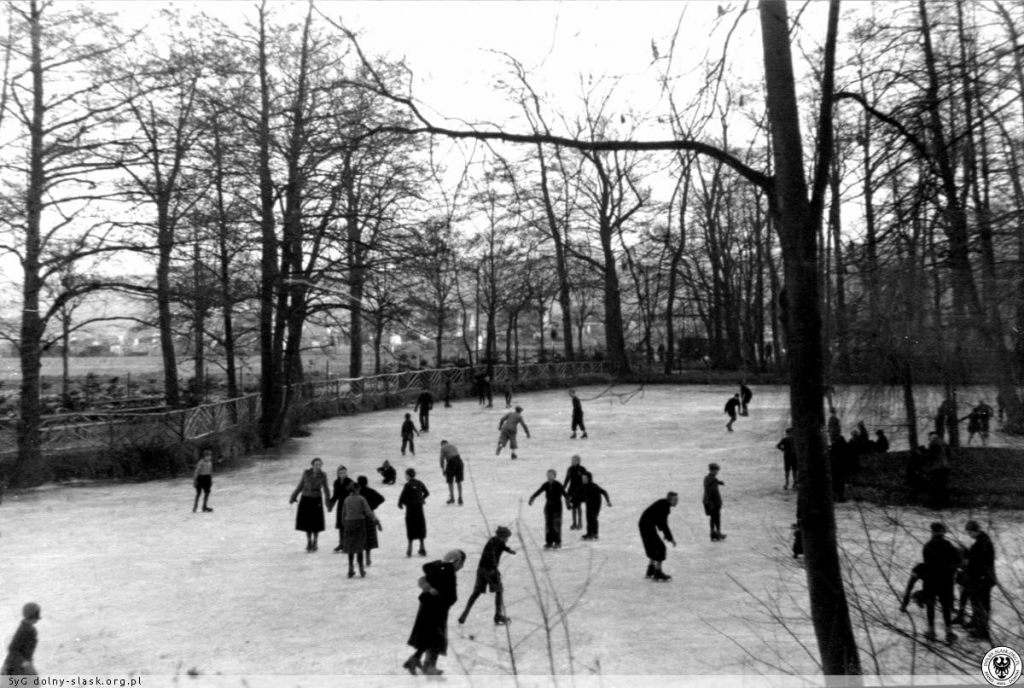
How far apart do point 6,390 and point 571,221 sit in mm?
17172

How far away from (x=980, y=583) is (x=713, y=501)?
24.6ft

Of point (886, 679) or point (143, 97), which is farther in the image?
point (143, 97)

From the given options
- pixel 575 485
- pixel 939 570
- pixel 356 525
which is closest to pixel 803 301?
pixel 939 570

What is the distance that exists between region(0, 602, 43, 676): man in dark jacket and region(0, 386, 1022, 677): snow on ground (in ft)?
4.36

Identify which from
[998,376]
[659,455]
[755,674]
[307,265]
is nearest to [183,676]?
[755,674]

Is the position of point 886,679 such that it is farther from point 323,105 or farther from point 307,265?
point 307,265

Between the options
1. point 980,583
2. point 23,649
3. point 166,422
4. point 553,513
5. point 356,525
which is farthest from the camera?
point 166,422

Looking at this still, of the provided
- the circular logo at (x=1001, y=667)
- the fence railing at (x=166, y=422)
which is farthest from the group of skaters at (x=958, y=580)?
the fence railing at (x=166, y=422)

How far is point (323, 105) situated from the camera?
16.4 ft

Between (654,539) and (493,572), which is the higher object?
(493,572)

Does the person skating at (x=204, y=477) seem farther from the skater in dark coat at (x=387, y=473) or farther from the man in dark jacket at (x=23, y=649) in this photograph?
the man in dark jacket at (x=23, y=649)

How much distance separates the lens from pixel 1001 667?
3471 mm

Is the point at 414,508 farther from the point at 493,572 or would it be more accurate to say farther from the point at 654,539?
the point at 493,572

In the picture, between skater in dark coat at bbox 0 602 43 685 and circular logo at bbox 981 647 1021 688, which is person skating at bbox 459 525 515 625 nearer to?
skater in dark coat at bbox 0 602 43 685
